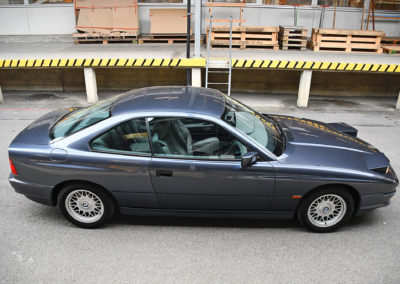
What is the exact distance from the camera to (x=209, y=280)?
12.0ft

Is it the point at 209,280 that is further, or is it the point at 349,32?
the point at 349,32

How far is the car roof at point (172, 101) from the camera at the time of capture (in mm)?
4211

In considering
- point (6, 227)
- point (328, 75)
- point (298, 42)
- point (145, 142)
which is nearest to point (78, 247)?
point (6, 227)

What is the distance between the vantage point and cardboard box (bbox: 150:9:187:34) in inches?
488

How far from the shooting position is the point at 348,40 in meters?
11.1

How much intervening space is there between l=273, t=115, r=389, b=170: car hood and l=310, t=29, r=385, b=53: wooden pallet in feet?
23.0

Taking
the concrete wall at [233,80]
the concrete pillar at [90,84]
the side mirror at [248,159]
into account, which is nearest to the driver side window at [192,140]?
the side mirror at [248,159]

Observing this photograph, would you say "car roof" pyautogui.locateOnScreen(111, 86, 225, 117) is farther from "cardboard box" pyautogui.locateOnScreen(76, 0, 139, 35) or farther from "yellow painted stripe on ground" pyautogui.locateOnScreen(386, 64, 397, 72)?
"cardboard box" pyautogui.locateOnScreen(76, 0, 139, 35)

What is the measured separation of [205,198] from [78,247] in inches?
61.4

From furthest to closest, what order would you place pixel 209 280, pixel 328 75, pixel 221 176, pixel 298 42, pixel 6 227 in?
pixel 298 42, pixel 328 75, pixel 6 227, pixel 221 176, pixel 209 280

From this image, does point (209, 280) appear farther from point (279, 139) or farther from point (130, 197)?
point (279, 139)

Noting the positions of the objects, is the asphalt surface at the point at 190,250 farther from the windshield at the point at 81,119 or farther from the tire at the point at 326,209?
the windshield at the point at 81,119

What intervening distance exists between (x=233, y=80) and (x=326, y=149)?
6.98 metres

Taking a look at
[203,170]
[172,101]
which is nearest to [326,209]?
[203,170]
